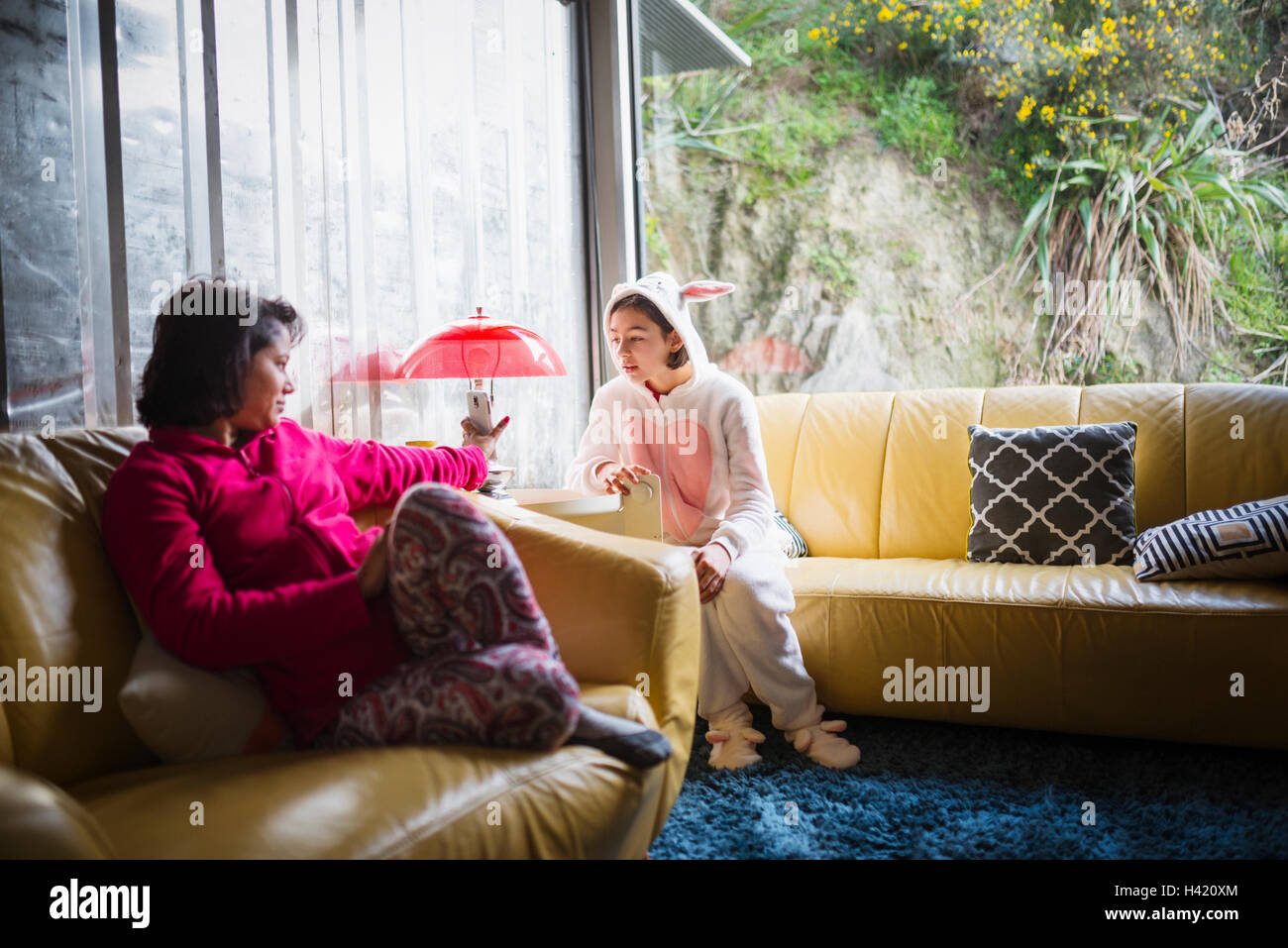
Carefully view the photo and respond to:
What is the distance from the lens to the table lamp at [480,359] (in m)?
2.00

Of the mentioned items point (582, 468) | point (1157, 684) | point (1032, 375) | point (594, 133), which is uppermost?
point (594, 133)

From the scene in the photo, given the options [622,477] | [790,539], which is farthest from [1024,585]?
[622,477]

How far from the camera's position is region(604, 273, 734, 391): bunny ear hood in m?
2.11

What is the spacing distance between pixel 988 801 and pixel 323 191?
1.90 m

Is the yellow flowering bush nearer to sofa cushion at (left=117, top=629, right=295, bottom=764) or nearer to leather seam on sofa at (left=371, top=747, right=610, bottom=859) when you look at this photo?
leather seam on sofa at (left=371, top=747, right=610, bottom=859)

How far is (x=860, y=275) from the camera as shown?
3.68 metres

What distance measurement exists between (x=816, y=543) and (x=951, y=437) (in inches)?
19.4

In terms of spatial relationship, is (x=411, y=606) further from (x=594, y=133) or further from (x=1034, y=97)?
(x=1034, y=97)

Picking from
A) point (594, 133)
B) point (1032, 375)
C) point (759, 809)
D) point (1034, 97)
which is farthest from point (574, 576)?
point (1034, 97)

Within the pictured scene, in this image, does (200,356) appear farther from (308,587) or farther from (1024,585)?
(1024,585)

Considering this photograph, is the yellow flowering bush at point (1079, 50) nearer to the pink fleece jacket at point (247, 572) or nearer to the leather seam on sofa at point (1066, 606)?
the leather seam on sofa at point (1066, 606)

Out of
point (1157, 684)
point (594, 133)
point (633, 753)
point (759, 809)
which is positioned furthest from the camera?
point (594, 133)

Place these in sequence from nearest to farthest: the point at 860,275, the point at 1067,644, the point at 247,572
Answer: the point at 247,572, the point at 1067,644, the point at 860,275

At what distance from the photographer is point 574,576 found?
137 cm
